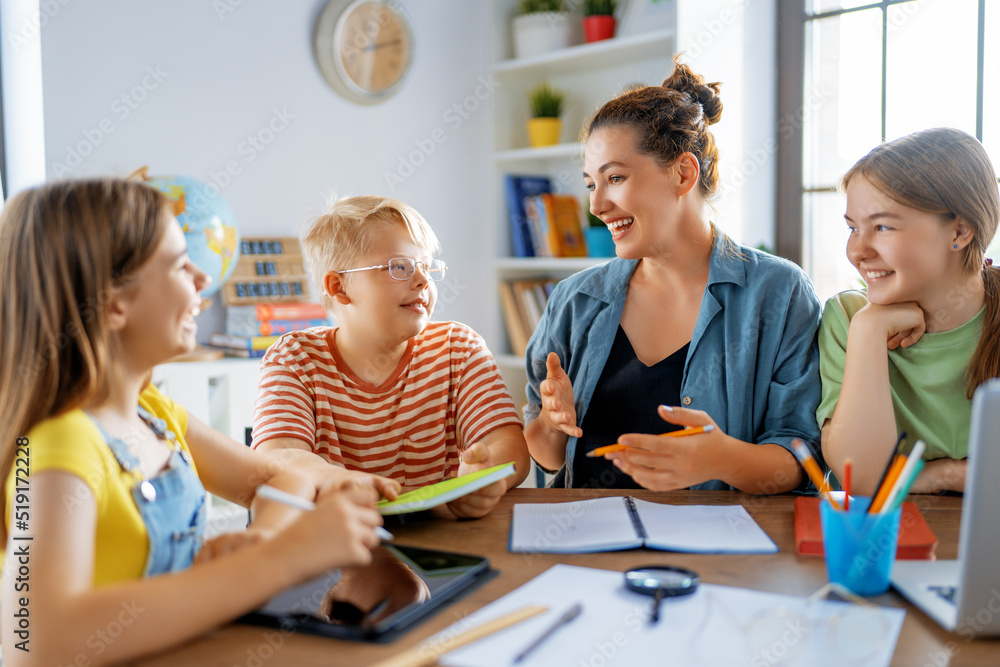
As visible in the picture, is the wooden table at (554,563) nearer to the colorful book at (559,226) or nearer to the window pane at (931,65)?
the window pane at (931,65)

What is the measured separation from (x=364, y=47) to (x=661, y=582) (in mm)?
2628

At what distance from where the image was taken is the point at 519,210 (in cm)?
347

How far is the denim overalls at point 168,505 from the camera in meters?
0.89

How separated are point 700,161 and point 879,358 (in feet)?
2.06

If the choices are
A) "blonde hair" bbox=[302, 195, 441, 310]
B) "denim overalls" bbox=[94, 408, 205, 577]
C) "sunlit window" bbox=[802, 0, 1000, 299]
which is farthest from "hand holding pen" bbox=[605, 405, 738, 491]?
"sunlit window" bbox=[802, 0, 1000, 299]

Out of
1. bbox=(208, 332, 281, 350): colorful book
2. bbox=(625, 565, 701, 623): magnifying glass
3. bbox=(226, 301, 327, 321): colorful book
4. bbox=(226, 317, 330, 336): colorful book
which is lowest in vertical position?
bbox=(625, 565, 701, 623): magnifying glass

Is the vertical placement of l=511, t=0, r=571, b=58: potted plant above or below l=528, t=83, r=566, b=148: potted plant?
above

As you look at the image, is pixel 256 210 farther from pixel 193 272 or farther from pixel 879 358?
pixel 879 358

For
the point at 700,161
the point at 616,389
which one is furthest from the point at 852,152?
the point at 616,389

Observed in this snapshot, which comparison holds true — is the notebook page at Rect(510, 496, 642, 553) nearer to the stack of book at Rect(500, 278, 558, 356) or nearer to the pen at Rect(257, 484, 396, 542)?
the pen at Rect(257, 484, 396, 542)

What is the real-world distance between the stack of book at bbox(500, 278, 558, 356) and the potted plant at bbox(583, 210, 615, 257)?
1.04 feet

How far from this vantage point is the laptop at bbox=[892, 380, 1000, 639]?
0.72 m

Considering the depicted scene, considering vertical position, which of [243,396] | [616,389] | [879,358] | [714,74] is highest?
[714,74]

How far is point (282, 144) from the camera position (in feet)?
9.32
